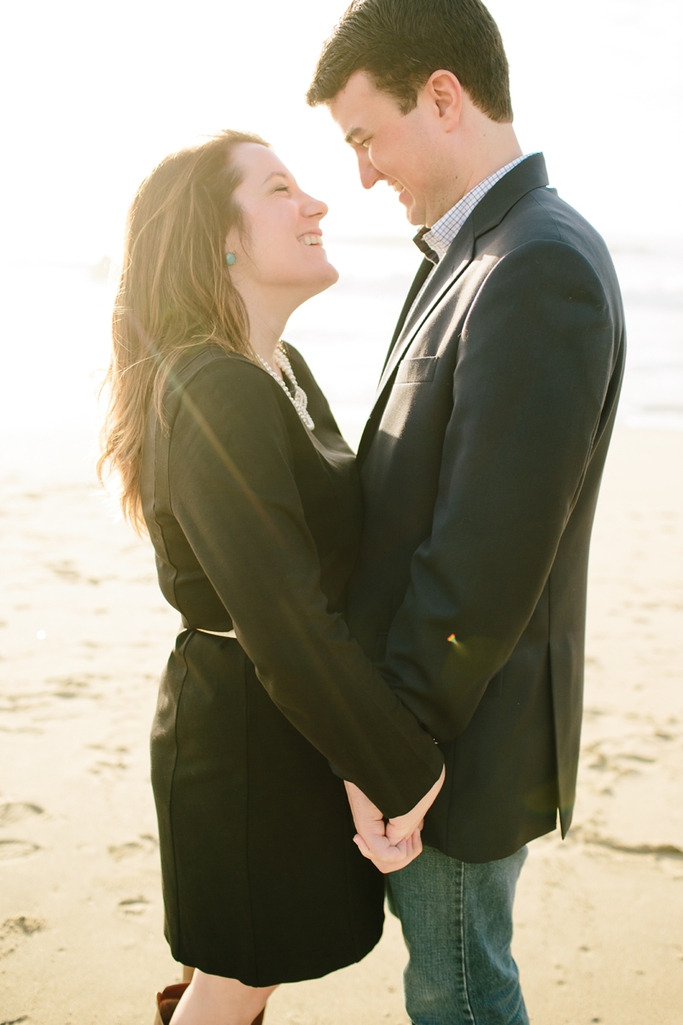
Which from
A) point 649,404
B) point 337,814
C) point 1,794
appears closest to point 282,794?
point 337,814

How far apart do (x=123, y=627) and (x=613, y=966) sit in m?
3.39

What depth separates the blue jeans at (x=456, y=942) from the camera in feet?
5.86

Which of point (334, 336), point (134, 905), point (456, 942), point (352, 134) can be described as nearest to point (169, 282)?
point (352, 134)

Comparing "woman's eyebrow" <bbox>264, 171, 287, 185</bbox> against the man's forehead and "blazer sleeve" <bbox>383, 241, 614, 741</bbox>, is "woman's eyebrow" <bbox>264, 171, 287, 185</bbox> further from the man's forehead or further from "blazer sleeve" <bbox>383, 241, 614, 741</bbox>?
"blazer sleeve" <bbox>383, 241, 614, 741</bbox>

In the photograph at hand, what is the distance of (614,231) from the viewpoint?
32219 millimetres

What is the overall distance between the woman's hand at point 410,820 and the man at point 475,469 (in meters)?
0.05

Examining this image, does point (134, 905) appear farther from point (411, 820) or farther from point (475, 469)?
point (475, 469)

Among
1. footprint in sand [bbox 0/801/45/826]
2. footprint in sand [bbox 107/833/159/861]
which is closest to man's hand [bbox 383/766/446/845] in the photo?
footprint in sand [bbox 107/833/159/861]

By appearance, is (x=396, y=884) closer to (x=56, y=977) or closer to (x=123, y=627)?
(x=56, y=977)

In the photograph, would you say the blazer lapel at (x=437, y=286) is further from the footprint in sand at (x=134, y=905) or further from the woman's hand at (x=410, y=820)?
the footprint in sand at (x=134, y=905)

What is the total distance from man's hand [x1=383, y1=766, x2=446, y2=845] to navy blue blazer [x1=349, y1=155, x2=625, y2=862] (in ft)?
0.16

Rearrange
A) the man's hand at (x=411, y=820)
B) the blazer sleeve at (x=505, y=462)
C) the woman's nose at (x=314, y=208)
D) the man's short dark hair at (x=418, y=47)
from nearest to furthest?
the blazer sleeve at (x=505, y=462), the man's hand at (x=411, y=820), the man's short dark hair at (x=418, y=47), the woman's nose at (x=314, y=208)

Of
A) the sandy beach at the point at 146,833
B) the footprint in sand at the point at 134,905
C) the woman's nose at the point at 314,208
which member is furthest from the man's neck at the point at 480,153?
the footprint in sand at the point at 134,905

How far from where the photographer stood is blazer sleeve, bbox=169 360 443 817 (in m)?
1.54
